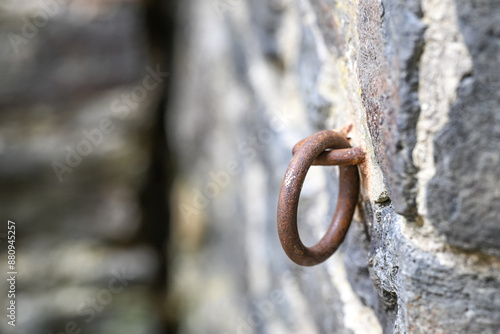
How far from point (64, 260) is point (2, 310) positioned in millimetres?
256

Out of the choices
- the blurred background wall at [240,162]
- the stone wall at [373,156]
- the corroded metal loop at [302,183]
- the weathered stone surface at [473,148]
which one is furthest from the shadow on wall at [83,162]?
the weathered stone surface at [473,148]

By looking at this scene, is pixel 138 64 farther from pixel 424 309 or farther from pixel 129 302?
pixel 424 309

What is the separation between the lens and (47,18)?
1.26m

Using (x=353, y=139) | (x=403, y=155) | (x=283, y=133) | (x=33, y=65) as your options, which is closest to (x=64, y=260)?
(x=33, y=65)

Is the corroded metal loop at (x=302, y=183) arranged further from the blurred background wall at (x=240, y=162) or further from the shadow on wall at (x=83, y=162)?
the shadow on wall at (x=83, y=162)

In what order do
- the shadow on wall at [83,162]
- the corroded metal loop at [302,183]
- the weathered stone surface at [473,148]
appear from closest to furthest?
1. the weathered stone surface at [473,148]
2. the corroded metal loop at [302,183]
3. the shadow on wall at [83,162]

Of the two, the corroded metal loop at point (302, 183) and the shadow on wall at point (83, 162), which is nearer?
the corroded metal loop at point (302, 183)

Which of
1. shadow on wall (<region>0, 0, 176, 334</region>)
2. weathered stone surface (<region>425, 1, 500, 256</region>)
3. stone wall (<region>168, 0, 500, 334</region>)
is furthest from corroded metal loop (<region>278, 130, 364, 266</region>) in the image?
shadow on wall (<region>0, 0, 176, 334</region>)

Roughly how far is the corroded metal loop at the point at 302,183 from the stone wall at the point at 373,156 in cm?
2

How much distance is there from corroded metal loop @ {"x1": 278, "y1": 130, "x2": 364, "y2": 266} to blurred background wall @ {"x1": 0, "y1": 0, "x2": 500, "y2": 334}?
0.7 inches

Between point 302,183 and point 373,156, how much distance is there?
3.0 inches

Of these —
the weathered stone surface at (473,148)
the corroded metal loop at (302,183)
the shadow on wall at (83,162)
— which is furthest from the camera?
the shadow on wall at (83,162)

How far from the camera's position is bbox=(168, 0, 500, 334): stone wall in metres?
0.27

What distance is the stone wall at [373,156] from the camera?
0.27m
